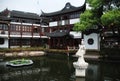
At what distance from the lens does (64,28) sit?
4375 cm

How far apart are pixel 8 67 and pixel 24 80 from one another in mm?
6993

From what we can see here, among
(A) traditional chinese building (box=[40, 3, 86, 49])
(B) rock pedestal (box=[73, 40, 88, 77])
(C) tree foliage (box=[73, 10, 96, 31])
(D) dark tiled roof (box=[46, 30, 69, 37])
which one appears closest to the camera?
(B) rock pedestal (box=[73, 40, 88, 77])

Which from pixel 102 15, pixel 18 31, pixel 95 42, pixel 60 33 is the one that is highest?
pixel 102 15

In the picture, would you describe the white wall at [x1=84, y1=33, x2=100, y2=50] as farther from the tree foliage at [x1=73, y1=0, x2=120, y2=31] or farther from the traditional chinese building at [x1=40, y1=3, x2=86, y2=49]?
the tree foliage at [x1=73, y1=0, x2=120, y2=31]

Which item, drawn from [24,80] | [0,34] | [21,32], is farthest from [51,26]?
[24,80]

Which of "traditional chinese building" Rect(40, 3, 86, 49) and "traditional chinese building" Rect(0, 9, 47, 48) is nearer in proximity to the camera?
"traditional chinese building" Rect(0, 9, 47, 48)

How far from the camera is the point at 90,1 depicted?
28656mm

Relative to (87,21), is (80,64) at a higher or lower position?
lower

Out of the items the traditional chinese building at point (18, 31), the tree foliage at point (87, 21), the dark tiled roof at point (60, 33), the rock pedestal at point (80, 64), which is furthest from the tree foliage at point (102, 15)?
the traditional chinese building at point (18, 31)

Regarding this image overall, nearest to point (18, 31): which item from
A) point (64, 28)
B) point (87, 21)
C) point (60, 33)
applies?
point (60, 33)

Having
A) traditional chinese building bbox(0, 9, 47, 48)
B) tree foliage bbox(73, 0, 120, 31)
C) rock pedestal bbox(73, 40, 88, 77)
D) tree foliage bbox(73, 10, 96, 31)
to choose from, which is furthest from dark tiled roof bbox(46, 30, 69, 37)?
rock pedestal bbox(73, 40, 88, 77)

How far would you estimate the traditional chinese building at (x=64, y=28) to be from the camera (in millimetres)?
40406

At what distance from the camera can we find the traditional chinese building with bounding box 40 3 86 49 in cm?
4041

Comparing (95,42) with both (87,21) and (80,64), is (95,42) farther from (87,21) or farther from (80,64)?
(80,64)
